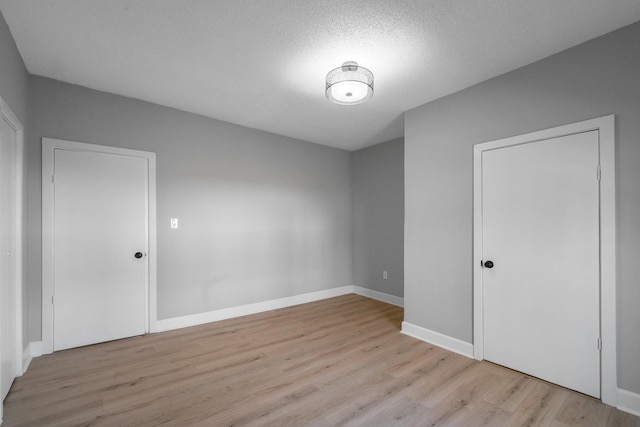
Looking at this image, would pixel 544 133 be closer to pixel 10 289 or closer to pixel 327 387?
pixel 327 387

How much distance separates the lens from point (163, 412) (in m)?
1.97

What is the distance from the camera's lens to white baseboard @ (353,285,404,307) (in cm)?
457

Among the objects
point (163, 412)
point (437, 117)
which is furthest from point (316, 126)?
point (163, 412)

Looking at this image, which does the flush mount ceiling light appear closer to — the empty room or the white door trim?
the empty room

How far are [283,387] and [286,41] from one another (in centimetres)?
269

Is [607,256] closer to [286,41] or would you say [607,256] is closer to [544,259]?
[544,259]

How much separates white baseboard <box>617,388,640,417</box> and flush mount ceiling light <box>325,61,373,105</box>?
9.48 ft

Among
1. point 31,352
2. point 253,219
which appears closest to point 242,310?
point 253,219

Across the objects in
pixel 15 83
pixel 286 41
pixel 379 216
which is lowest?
pixel 379 216

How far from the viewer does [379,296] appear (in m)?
4.88

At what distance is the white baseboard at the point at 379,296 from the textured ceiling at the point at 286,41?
298 cm

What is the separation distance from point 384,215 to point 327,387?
10.2 ft

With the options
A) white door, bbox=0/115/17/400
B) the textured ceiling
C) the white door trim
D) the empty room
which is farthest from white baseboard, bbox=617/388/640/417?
the white door trim

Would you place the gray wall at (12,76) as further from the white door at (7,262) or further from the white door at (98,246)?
the white door at (98,246)
